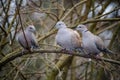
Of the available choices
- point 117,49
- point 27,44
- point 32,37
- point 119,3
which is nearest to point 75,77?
point 117,49

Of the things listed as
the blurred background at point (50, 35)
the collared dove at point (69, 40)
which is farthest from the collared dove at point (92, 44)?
the blurred background at point (50, 35)

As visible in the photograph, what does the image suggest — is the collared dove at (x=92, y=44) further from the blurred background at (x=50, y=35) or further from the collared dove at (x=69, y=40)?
the blurred background at (x=50, y=35)

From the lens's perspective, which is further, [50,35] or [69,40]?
[50,35]

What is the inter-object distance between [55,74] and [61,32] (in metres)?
1.43

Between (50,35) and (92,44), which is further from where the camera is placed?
(50,35)

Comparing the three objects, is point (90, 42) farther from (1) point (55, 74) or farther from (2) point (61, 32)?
(1) point (55, 74)

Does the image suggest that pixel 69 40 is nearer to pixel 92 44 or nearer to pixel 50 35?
pixel 92 44

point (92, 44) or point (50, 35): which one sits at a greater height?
point (92, 44)

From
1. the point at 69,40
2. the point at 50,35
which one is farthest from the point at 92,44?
the point at 50,35

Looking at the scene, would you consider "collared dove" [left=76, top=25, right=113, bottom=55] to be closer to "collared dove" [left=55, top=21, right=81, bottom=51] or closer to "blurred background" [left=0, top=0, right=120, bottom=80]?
"collared dove" [left=55, top=21, right=81, bottom=51]

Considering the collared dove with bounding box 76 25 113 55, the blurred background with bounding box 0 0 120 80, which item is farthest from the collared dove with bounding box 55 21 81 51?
the blurred background with bounding box 0 0 120 80

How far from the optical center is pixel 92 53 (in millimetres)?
3588

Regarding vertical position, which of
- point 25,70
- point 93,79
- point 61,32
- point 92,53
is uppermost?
point 61,32

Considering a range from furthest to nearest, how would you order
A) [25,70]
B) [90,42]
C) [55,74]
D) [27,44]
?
1. [25,70]
2. [55,74]
3. [90,42]
4. [27,44]
